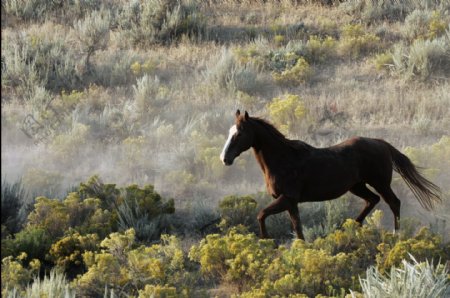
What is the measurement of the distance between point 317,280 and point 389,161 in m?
1.72

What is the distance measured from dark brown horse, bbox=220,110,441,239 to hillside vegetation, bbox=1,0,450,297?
355 mm

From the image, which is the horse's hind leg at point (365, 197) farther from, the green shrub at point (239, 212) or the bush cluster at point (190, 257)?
the green shrub at point (239, 212)

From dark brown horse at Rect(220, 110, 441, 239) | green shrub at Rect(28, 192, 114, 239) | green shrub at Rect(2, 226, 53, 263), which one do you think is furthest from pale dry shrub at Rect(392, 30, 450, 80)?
green shrub at Rect(2, 226, 53, 263)

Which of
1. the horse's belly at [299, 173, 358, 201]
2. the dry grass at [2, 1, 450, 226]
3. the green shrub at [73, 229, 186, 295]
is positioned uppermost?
the horse's belly at [299, 173, 358, 201]

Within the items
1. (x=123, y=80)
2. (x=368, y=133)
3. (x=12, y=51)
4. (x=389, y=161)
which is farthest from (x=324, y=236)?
(x=12, y=51)

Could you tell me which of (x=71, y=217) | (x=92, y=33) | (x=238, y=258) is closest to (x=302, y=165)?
(x=238, y=258)

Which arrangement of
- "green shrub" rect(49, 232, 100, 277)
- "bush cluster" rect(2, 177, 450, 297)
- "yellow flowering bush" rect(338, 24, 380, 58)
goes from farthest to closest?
"yellow flowering bush" rect(338, 24, 380, 58) → "green shrub" rect(49, 232, 100, 277) → "bush cluster" rect(2, 177, 450, 297)

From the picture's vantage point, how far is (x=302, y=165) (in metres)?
6.43

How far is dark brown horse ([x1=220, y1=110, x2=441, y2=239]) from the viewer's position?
20.5ft

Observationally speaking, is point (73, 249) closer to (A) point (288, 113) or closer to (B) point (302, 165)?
(B) point (302, 165)

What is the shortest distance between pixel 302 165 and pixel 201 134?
4197 mm

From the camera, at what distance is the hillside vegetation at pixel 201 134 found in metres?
5.79

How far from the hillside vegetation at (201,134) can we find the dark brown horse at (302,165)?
0.35 metres

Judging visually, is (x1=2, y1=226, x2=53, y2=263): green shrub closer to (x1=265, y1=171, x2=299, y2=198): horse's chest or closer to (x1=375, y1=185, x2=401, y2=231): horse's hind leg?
(x1=265, y1=171, x2=299, y2=198): horse's chest
